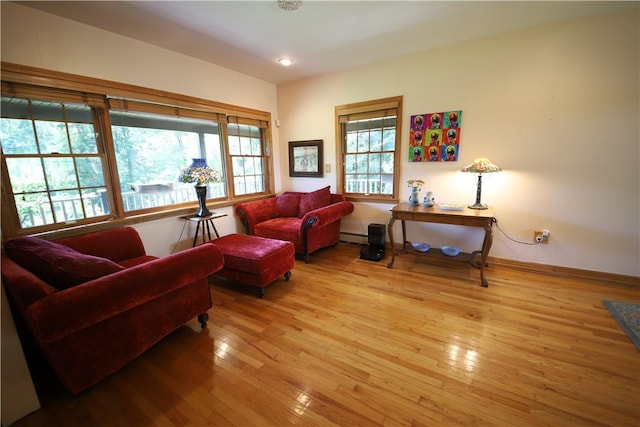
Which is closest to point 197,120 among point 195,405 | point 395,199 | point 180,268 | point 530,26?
point 180,268

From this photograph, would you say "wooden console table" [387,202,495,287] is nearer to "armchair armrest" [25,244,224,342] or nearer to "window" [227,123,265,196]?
"armchair armrest" [25,244,224,342]

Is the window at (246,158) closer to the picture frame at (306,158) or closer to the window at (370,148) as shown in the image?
the picture frame at (306,158)

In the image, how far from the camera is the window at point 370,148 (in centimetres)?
351

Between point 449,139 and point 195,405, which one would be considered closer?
point 195,405

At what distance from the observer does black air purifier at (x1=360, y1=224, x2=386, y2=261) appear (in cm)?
343

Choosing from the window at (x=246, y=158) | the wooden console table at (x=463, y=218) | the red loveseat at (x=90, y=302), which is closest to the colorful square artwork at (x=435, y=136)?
the wooden console table at (x=463, y=218)

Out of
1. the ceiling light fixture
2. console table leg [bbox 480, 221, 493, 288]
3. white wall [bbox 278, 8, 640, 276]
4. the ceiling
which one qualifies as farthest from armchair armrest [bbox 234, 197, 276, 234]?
console table leg [bbox 480, 221, 493, 288]

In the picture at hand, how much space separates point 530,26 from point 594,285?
8.63 ft

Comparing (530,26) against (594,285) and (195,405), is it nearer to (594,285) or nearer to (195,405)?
(594,285)

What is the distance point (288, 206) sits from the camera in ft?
13.1

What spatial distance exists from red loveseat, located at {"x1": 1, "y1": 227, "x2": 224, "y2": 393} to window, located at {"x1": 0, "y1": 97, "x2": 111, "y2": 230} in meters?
0.79

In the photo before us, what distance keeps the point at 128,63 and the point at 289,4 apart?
68.1 inches

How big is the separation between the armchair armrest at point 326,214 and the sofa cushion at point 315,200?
0.65 ft

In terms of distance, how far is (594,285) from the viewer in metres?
2.61
